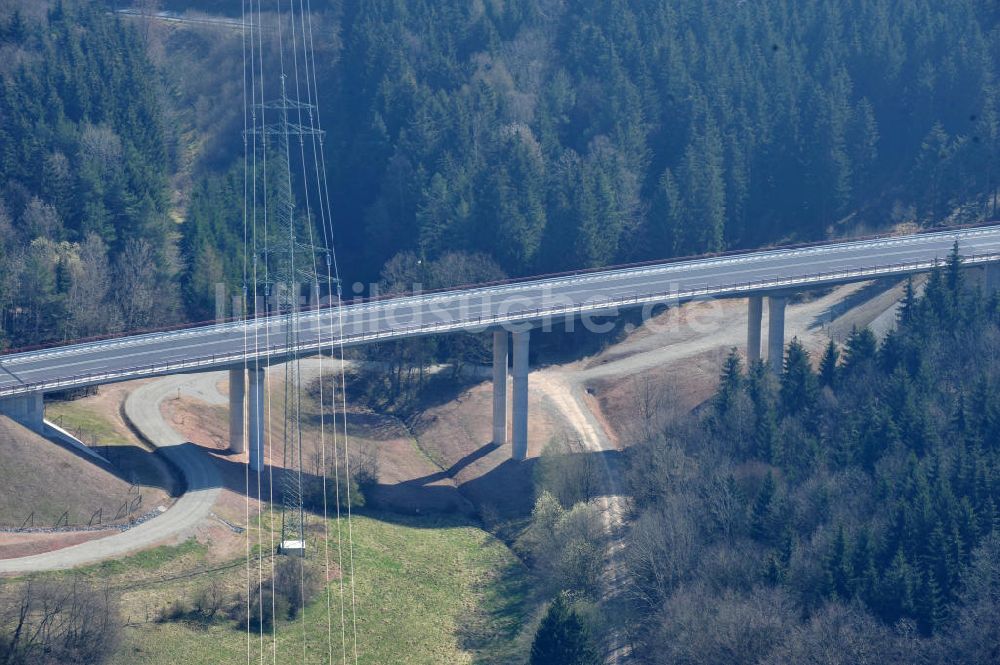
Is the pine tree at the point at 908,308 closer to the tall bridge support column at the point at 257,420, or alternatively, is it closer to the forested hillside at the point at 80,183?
the tall bridge support column at the point at 257,420

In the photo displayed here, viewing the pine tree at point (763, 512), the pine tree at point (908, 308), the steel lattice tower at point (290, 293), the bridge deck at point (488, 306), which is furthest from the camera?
the pine tree at point (908, 308)

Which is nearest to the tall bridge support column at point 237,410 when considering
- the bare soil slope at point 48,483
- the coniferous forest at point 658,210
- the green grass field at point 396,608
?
the bare soil slope at point 48,483

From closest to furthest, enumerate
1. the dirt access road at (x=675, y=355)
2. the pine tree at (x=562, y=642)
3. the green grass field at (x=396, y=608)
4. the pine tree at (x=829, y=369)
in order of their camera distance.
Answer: the pine tree at (x=562, y=642), the green grass field at (x=396, y=608), the pine tree at (x=829, y=369), the dirt access road at (x=675, y=355)

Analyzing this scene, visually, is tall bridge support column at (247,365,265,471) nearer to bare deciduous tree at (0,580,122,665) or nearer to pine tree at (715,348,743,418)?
bare deciduous tree at (0,580,122,665)

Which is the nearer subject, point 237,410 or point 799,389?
point 799,389

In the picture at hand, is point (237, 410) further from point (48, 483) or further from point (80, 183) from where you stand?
point (80, 183)

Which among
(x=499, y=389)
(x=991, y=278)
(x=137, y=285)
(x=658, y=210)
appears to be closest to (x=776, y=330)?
(x=991, y=278)

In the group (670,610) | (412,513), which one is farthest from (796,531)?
(412,513)
